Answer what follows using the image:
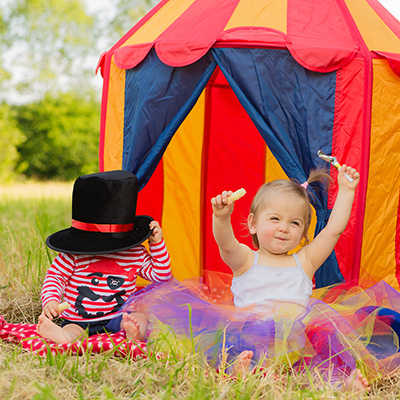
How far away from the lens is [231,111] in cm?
436

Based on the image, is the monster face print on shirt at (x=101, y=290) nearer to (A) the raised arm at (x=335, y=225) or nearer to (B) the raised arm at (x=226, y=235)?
(B) the raised arm at (x=226, y=235)

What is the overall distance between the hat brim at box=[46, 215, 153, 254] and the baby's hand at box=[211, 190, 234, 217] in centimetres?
47

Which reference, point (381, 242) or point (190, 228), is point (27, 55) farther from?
point (381, 242)

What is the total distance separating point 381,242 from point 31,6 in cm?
2067

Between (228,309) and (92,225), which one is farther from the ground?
(92,225)

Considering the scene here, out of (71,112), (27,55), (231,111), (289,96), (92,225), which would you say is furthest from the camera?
A: (27,55)

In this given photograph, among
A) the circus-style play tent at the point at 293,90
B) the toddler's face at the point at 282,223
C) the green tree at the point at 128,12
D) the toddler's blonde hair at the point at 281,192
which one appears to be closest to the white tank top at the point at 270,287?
the toddler's face at the point at 282,223

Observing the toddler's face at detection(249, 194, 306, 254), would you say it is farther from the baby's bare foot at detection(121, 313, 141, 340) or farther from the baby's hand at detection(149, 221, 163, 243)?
the baby's bare foot at detection(121, 313, 141, 340)

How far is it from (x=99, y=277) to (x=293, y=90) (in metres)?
1.45

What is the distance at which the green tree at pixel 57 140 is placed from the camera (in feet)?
57.7

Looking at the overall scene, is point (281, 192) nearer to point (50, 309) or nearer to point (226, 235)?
point (226, 235)

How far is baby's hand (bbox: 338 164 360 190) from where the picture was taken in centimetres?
284

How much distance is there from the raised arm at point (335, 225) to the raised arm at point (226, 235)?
316 mm

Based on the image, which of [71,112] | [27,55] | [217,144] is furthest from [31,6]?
[217,144]
